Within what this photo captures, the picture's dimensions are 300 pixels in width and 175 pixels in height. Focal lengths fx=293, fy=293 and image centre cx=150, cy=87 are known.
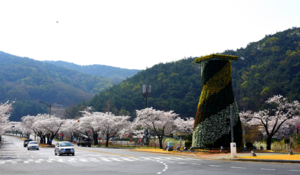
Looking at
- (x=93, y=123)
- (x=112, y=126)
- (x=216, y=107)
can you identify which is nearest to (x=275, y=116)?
(x=216, y=107)

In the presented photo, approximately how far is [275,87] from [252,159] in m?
89.7

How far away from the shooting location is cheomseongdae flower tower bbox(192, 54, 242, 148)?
3180 cm

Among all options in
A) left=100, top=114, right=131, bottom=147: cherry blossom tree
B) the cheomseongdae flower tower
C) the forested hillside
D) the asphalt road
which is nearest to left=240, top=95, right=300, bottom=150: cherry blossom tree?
the cheomseongdae flower tower

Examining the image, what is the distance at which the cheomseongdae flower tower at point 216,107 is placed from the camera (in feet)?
104

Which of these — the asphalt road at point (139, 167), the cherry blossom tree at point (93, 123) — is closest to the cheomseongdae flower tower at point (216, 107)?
the asphalt road at point (139, 167)

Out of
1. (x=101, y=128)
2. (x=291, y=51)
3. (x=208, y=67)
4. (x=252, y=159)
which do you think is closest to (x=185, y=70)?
(x=291, y=51)

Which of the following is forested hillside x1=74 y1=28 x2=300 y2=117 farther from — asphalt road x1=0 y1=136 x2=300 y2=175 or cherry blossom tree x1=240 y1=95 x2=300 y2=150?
asphalt road x1=0 y1=136 x2=300 y2=175

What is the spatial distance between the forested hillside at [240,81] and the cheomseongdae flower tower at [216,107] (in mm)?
70339

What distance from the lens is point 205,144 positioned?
1230 inches

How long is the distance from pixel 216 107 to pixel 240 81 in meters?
101

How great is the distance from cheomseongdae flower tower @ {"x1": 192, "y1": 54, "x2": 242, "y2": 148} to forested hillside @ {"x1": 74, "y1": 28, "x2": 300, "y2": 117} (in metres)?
70.3

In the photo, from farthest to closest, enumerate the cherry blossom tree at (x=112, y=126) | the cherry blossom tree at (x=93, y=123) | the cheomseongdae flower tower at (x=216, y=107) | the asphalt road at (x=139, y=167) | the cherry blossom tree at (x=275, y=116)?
the cherry blossom tree at (x=93, y=123)
the cherry blossom tree at (x=112, y=126)
the cherry blossom tree at (x=275, y=116)
the cheomseongdae flower tower at (x=216, y=107)
the asphalt road at (x=139, y=167)

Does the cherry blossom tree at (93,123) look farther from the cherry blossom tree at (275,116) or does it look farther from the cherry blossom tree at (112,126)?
the cherry blossom tree at (275,116)

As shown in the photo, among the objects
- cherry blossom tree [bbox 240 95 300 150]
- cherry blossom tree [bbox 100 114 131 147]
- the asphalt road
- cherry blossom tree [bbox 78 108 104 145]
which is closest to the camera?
the asphalt road
